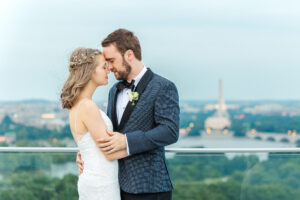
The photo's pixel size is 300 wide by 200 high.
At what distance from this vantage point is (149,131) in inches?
70.6

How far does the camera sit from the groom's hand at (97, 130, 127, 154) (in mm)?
1773

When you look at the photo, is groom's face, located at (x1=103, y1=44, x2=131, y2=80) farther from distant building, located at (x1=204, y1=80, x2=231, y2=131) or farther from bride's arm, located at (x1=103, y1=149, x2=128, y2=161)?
distant building, located at (x1=204, y1=80, x2=231, y2=131)

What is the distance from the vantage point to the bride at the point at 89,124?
1.81 m

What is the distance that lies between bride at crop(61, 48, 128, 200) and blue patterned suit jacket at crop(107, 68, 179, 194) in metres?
0.07

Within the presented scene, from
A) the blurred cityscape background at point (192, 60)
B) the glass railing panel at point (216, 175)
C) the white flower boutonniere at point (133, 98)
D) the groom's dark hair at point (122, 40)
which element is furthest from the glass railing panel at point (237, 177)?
the blurred cityscape background at point (192, 60)

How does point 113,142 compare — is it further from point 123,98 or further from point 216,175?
point 216,175

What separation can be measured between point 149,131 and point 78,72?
0.43 metres

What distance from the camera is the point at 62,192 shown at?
10.1ft

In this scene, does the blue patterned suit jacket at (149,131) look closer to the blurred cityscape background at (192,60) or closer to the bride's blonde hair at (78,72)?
the bride's blonde hair at (78,72)

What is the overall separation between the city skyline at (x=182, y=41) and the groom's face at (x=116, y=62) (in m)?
34.5

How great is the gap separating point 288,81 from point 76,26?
25289mm

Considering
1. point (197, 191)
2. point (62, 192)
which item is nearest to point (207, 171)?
point (197, 191)

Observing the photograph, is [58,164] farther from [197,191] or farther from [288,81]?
[288,81]

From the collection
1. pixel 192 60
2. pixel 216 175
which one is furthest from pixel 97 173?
pixel 192 60
